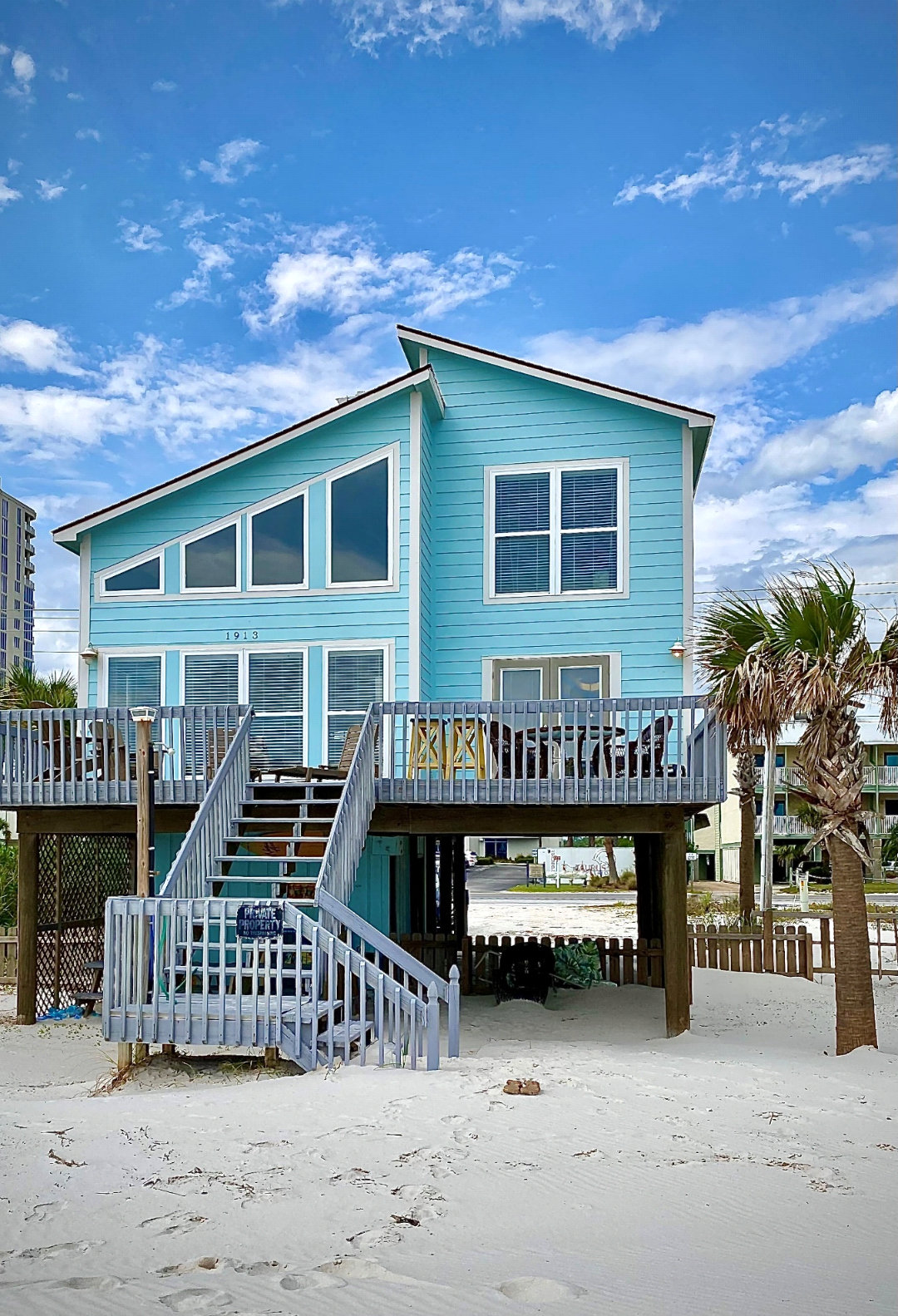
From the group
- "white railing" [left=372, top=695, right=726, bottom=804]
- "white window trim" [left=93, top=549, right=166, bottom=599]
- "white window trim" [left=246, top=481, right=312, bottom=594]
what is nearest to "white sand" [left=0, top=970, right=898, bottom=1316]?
"white railing" [left=372, top=695, right=726, bottom=804]

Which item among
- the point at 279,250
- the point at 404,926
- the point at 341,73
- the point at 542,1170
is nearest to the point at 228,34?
the point at 341,73

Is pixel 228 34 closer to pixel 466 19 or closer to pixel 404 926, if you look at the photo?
pixel 466 19

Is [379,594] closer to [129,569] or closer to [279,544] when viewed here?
[279,544]

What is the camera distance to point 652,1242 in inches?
228

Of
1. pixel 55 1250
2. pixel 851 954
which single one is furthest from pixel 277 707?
pixel 55 1250

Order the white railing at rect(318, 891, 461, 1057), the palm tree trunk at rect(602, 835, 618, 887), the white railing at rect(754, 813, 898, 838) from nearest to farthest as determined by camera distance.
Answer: the white railing at rect(318, 891, 461, 1057), the palm tree trunk at rect(602, 835, 618, 887), the white railing at rect(754, 813, 898, 838)

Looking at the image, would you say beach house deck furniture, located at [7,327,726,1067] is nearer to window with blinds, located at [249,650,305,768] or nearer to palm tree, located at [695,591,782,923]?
window with blinds, located at [249,650,305,768]

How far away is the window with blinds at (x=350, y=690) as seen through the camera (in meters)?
17.1

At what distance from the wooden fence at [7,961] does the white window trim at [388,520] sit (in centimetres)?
891

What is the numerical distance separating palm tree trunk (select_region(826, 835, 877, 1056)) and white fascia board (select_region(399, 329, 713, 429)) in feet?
22.9

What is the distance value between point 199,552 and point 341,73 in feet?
75.2

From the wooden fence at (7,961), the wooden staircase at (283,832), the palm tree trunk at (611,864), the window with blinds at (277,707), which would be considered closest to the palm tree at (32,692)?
the wooden fence at (7,961)

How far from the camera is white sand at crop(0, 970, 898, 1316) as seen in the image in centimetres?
518

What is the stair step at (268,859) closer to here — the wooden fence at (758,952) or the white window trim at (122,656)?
the white window trim at (122,656)
